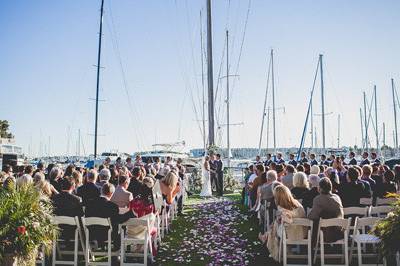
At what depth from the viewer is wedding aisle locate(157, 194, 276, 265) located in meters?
8.20

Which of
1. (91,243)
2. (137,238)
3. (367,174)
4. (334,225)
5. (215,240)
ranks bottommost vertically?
(215,240)

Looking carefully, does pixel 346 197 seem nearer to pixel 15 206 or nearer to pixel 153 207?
pixel 153 207

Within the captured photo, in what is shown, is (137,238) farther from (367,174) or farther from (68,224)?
(367,174)

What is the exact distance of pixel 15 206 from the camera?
5.36m

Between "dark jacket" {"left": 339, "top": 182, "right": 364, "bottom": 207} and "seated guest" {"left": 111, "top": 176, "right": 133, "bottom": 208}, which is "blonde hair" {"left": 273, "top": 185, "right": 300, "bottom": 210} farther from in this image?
"seated guest" {"left": 111, "top": 176, "right": 133, "bottom": 208}

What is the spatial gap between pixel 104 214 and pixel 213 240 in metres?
3.36

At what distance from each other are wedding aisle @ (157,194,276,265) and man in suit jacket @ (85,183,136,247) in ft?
4.31

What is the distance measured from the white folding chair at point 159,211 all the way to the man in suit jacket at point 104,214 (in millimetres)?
1445

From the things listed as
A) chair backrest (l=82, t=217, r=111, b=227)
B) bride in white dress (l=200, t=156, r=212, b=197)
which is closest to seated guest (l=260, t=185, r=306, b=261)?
chair backrest (l=82, t=217, r=111, b=227)

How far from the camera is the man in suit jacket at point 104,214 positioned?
7500mm

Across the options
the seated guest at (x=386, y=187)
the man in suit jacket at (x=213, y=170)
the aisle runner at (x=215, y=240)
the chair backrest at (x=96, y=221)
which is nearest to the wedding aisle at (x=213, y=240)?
the aisle runner at (x=215, y=240)

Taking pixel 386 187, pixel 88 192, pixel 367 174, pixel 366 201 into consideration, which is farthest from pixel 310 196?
pixel 88 192

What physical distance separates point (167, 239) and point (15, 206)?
544 cm

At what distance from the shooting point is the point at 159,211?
9.44 m
